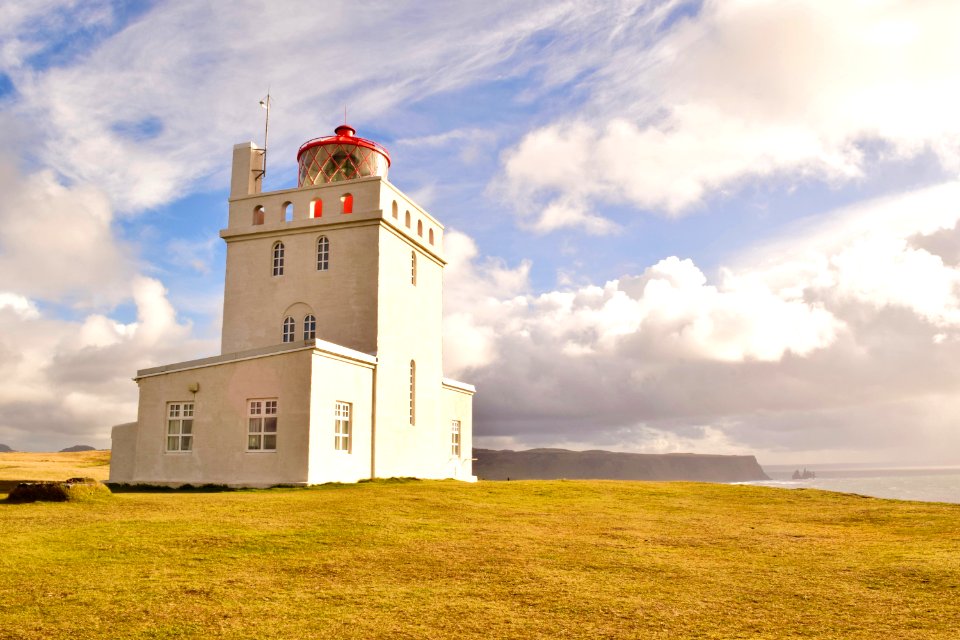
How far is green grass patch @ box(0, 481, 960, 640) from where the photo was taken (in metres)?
8.59

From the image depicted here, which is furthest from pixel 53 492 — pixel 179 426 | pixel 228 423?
pixel 179 426

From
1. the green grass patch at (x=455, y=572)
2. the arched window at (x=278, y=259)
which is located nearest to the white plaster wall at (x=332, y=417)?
the arched window at (x=278, y=259)

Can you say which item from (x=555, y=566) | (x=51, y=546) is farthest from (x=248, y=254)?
(x=555, y=566)

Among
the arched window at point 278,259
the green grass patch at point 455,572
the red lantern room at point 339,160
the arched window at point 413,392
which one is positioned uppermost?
the red lantern room at point 339,160

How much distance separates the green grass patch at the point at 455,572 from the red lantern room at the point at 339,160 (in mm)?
17191

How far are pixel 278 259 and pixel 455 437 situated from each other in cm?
1233

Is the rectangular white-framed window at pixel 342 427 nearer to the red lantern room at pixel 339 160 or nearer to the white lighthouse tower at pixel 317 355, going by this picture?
the white lighthouse tower at pixel 317 355

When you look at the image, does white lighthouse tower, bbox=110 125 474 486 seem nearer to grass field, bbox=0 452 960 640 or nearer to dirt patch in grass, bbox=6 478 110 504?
grass field, bbox=0 452 960 640

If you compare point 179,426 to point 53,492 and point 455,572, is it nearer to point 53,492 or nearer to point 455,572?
point 53,492

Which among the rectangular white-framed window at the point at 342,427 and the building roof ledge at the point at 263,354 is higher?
the building roof ledge at the point at 263,354

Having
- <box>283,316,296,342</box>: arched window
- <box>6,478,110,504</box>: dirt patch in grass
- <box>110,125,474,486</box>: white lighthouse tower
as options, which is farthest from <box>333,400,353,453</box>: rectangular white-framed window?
<box>6,478,110,504</box>: dirt patch in grass

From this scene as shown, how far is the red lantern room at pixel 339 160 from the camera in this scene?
1289 inches

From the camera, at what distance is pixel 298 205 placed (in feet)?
104

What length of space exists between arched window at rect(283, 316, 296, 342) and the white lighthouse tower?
0.05 metres
